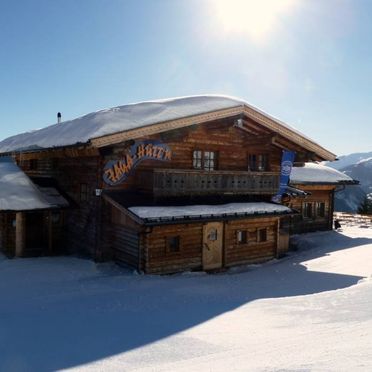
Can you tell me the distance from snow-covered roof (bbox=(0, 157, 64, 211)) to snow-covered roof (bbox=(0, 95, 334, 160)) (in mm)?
1618

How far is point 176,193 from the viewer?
16172 mm

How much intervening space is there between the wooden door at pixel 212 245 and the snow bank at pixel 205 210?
0.79 meters

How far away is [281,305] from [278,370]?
486 cm

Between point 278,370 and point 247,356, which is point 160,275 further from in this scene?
point 278,370

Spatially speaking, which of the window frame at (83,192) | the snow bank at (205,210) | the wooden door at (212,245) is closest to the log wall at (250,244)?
the wooden door at (212,245)

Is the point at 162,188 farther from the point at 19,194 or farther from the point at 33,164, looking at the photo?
the point at 33,164

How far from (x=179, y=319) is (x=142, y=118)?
936 centimetres

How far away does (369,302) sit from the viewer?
9.48m

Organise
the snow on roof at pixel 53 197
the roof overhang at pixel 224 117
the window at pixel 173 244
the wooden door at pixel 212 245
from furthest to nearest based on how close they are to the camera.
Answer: the snow on roof at pixel 53 197 → the wooden door at pixel 212 245 → the window at pixel 173 244 → the roof overhang at pixel 224 117

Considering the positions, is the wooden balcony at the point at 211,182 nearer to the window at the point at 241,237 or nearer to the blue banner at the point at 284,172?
the blue banner at the point at 284,172

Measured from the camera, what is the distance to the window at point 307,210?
25.8m

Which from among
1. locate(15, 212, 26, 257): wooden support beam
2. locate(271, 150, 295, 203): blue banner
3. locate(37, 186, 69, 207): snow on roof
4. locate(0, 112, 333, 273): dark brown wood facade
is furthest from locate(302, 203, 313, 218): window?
locate(15, 212, 26, 257): wooden support beam

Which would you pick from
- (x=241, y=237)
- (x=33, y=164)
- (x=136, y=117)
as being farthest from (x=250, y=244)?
(x=33, y=164)

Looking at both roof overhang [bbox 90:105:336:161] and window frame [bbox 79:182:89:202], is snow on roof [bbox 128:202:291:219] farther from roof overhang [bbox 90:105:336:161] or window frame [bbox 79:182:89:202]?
window frame [bbox 79:182:89:202]
